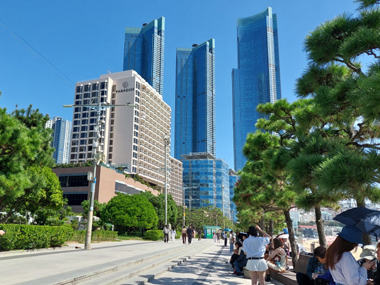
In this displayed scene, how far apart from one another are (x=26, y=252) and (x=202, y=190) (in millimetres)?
115730

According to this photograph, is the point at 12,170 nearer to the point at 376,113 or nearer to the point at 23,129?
the point at 23,129

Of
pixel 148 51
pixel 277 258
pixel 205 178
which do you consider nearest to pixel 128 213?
pixel 277 258

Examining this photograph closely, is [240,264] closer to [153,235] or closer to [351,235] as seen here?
[351,235]

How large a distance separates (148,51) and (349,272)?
196 m

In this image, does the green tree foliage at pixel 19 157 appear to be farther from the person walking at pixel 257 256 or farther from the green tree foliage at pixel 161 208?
the green tree foliage at pixel 161 208

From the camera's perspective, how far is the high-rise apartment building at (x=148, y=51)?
18500 centimetres

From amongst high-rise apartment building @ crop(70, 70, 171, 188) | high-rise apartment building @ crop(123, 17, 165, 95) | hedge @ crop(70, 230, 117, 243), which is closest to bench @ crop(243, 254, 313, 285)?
hedge @ crop(70, 230, 117, 243)

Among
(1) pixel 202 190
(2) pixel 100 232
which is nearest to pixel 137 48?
(1) pixel 202 190

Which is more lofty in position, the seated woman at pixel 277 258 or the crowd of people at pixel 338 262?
the crowd of people at pixel 338 262

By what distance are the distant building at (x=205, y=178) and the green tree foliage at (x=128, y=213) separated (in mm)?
91412

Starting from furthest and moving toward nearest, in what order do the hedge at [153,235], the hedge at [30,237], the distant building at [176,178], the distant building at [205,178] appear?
the distant building at [205,178] → the distant building at [176,178] → the hedge at [153,235] → the hedge at [30,237]

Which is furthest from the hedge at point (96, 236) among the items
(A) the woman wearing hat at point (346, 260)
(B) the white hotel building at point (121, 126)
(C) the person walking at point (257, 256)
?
(B) the white hotel building at point (121, 126)

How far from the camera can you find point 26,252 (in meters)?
12.1

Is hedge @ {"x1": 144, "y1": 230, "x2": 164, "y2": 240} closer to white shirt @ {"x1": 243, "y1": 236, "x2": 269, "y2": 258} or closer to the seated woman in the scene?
the seated woman
